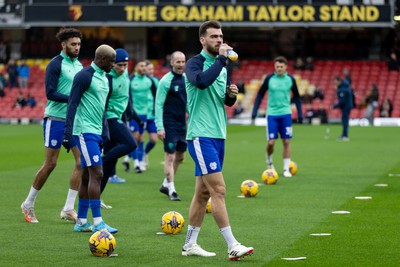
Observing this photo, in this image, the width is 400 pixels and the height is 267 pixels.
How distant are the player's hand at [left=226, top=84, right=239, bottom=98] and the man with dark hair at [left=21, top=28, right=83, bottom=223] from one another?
3198 mm

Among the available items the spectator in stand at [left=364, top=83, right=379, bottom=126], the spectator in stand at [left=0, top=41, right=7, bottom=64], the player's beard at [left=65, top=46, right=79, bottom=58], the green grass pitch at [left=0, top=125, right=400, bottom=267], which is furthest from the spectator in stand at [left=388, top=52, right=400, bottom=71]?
the player's beard at [left=65, top=46, right=79, bottom=58]

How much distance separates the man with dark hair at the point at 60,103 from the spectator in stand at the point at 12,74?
37601 millimetres

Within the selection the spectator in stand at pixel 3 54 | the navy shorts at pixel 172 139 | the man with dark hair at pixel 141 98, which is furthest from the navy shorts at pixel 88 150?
the spectator in stand at pixel 3 54

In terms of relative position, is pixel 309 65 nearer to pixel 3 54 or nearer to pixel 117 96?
pixel 3 54

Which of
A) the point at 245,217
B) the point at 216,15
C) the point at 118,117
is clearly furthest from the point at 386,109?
the point at 245,217

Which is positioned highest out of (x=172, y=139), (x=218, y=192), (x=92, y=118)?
(x=92, y=118)

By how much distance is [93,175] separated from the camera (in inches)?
466

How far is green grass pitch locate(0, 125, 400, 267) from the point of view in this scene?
1040 cm

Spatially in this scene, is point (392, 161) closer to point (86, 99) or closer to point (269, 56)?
point (86, 99)

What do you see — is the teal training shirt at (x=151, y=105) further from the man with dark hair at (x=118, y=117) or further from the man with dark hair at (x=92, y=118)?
the man with dark hair at (x=92, y=118)

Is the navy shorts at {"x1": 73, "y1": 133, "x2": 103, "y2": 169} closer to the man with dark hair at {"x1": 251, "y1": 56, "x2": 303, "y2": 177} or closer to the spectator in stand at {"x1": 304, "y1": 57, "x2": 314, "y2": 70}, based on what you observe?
the man with dark hair at {"x1": 251, "y1": 56, "x2": 303, "y2": 177}

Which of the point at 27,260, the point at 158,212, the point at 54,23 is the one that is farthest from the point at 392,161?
the point at 54,23

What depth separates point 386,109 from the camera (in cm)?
4531

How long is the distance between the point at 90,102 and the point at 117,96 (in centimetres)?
317
